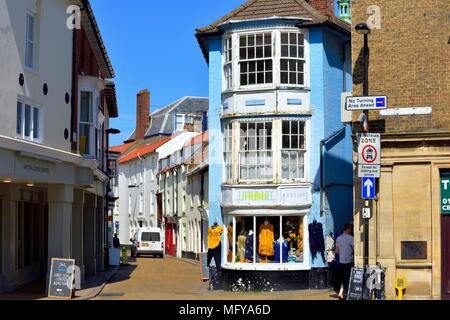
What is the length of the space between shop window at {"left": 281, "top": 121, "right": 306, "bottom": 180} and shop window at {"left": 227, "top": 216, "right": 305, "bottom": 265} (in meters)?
1.41

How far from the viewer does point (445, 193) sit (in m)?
18.7

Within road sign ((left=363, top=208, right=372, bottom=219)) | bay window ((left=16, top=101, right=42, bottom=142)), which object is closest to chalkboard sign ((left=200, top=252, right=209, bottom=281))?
bay window ((left=16, top=101, right=42, bottom=142))

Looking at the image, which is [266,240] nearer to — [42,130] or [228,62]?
[228,62]

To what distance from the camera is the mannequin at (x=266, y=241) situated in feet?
79.0

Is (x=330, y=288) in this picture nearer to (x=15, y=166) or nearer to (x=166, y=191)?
(x=15, y=166)

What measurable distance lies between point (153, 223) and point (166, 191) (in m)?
6.13

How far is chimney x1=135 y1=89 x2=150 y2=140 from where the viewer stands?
73.4m

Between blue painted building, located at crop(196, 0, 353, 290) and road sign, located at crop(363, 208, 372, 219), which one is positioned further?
blue painted building, located at crop(196, 0, 353, 290)

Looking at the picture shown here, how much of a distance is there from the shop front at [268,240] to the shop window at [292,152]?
1.53ft

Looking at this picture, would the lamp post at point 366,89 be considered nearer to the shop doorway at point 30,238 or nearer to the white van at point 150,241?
the shop doorway at point 30,238

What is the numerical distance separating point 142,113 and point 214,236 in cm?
5140

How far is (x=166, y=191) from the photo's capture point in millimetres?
59188

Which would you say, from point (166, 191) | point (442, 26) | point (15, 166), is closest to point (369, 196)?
point (442, 26)

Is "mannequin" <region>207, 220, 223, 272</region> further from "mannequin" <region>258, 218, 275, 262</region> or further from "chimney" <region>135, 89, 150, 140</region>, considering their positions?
"chimney" <region>135, 89, 150, 140</region>
